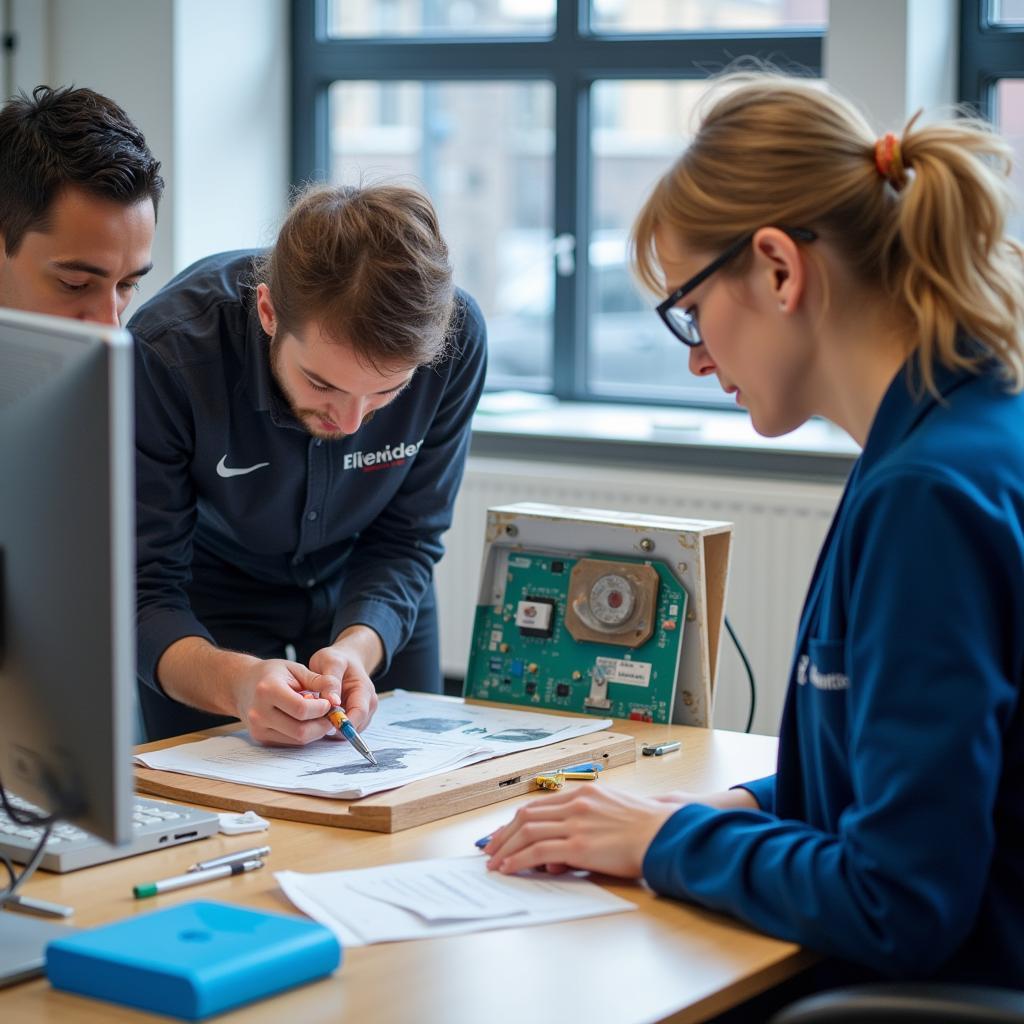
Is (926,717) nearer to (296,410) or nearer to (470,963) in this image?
(470,963)

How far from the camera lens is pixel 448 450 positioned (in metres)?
2.21

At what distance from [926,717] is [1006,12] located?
9.76 ft

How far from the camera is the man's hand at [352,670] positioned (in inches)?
71.1

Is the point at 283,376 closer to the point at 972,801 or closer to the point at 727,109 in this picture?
the point at 727,109

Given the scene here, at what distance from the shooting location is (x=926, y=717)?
1.13 metres

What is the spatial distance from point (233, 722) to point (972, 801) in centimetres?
115

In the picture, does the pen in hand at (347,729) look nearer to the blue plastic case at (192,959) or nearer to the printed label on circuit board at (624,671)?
the printed label on circuit board at (624,671)

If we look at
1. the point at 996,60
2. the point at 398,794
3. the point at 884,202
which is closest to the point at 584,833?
the point at 398,794

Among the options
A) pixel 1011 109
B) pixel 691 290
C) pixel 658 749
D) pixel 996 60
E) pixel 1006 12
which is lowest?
pixel 658 749

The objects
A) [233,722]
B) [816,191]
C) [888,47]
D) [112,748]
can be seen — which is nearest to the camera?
[112,748]

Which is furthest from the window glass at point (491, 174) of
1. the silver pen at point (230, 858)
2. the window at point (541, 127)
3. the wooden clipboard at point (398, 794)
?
the silver pen at point (230, 858)

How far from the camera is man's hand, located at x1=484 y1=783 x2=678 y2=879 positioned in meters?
1.37

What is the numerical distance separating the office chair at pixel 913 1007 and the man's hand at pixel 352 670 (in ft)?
2.79

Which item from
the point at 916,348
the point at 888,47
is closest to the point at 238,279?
the point at 916,348
